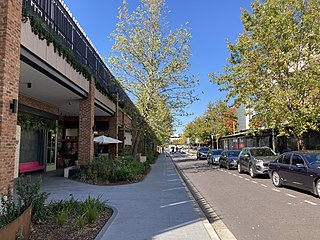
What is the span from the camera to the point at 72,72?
492 inches

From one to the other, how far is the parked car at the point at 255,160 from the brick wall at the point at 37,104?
12161mm

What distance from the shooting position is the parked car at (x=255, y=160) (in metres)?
16.4

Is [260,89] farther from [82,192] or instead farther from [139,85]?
[82,192]

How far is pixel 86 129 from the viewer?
15.8 meters

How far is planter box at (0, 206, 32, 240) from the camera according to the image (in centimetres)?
440

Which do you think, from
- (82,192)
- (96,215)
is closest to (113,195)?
(82,192)

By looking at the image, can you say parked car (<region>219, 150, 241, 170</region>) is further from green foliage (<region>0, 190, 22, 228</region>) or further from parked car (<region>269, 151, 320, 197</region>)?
green foliage (<region>0, 190, 22, 228</region>)

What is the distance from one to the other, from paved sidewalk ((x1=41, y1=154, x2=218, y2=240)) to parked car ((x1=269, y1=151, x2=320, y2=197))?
4.11m

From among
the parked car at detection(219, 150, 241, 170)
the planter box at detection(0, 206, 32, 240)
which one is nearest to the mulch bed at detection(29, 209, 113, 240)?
the planter box at detection(0, 206, 32, 240)

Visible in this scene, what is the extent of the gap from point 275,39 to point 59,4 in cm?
1218

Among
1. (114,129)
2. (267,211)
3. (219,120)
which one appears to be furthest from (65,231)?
(219,120)

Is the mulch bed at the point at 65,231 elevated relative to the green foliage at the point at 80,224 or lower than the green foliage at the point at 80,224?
lower

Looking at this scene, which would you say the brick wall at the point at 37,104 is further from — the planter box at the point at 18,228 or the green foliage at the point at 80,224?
the planter box at the point at 18,228

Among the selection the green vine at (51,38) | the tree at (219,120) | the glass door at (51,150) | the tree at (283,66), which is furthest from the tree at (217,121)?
the green vine at (51,38)
